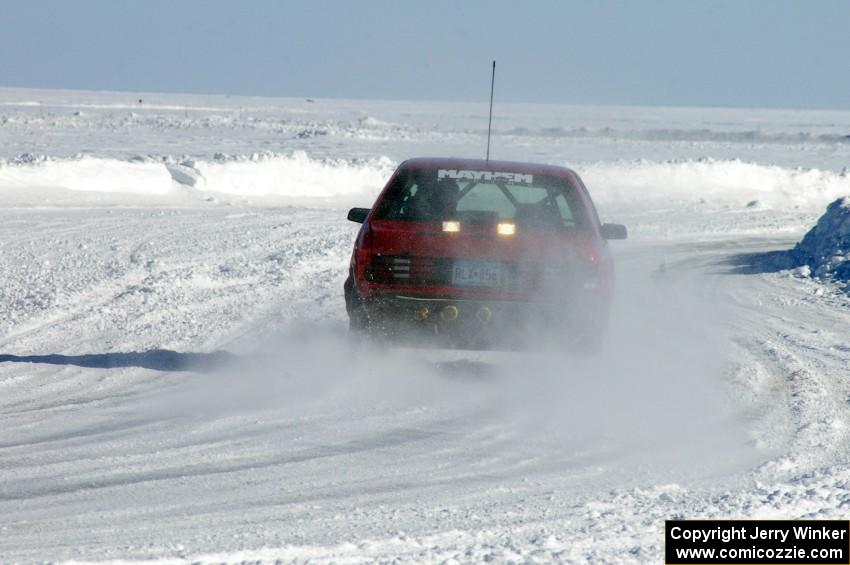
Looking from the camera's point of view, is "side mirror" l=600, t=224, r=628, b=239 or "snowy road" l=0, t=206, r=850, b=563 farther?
"side mirror" l=600, t=224, r=628, b=239

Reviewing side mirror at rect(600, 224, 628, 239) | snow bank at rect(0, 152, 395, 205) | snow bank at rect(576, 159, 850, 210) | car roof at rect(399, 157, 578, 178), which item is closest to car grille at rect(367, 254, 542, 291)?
car roof at rect(399, 157, 578, 178)

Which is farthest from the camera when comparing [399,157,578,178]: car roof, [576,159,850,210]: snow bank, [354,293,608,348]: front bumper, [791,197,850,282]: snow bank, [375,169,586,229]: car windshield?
[576,159,850,210]: snow bank

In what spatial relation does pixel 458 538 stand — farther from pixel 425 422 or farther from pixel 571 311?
pixel 571 311

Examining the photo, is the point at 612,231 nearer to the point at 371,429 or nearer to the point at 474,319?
the point at 474,319

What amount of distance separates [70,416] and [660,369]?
→ 4043mm

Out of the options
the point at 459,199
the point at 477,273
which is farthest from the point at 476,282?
the point at 459,199

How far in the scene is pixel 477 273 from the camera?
26.4 feet

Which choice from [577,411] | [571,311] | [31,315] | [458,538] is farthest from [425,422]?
[31,315]

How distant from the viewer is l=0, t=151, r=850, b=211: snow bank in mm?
27000

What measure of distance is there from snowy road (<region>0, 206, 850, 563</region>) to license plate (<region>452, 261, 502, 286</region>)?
25.4 inches

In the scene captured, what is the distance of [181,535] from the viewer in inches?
186

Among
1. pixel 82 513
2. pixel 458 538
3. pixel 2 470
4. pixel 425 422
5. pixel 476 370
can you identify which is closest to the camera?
pixel 458 538

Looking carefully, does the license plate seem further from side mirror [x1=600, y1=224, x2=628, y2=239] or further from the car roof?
side mirror [x1=600, y1=224, x2=628, y2=239]

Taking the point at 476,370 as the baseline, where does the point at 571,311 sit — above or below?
above
